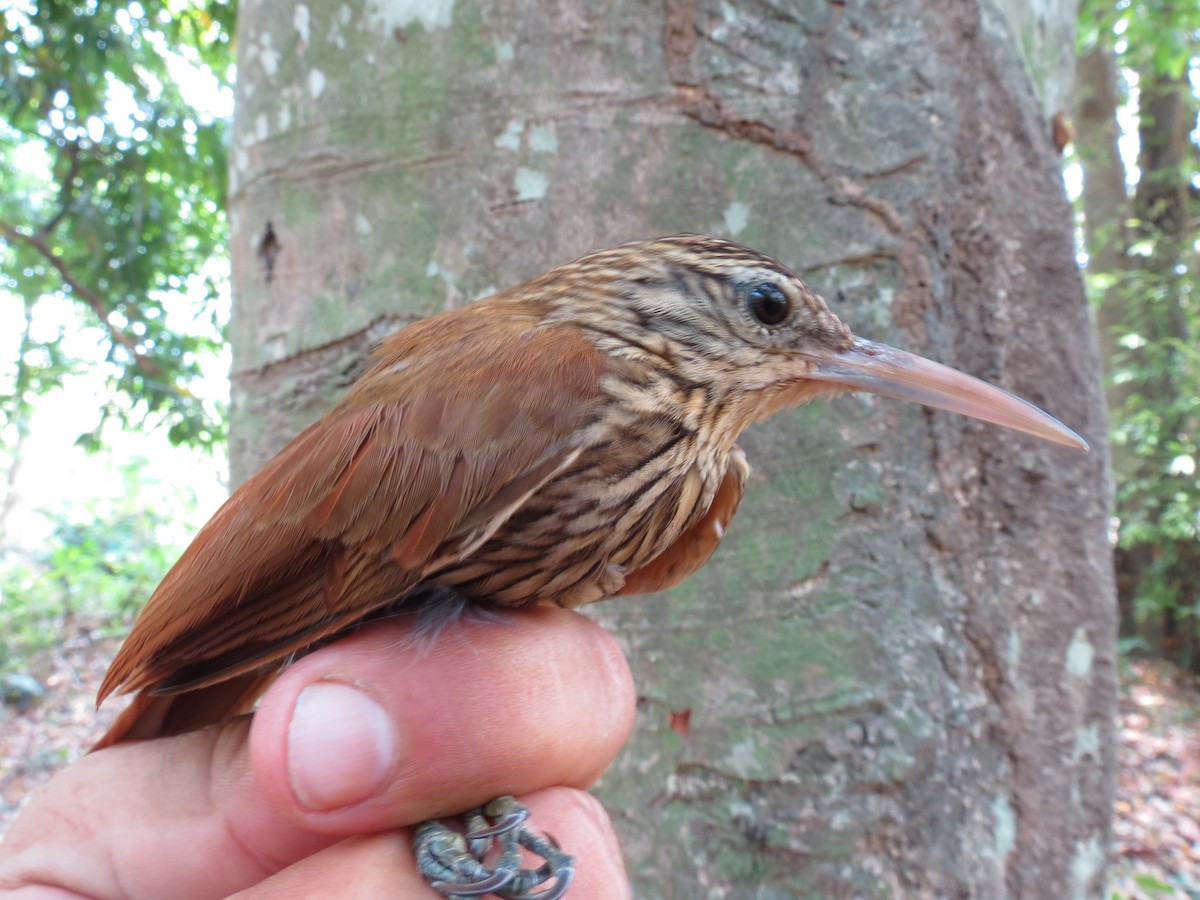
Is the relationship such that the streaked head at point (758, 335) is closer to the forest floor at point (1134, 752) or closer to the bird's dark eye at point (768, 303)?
the bird's dark eye at point (768, 303)

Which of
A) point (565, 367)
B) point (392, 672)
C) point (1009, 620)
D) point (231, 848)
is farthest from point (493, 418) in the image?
point (1009, 620)

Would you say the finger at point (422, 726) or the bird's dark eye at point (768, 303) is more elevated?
the bird's dark eye at point (768, 303)

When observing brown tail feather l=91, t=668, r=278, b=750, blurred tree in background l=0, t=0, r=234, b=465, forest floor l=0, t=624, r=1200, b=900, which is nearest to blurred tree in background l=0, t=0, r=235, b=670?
blurred tree in background l=0, t=0, r=234, b=465

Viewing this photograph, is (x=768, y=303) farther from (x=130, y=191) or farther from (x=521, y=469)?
(x=130, y=191)

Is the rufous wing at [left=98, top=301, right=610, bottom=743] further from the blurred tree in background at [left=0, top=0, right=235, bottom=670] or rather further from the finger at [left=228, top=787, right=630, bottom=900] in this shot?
the blurred tree in background at [left=0, top=0, right=235, bottom=670]

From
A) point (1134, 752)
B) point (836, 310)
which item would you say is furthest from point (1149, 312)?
point (836, 310)

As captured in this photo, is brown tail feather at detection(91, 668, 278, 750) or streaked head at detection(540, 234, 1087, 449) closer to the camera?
streaked head at detection(540, 234, 1087, 449)

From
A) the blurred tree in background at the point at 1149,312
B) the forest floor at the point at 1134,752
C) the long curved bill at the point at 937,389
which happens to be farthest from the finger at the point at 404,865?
the blurred tree in background at the point at 1149,312

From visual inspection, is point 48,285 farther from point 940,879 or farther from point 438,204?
point 940,879
